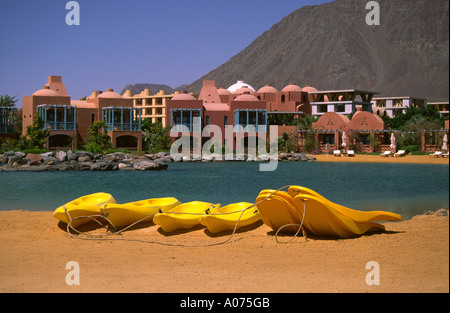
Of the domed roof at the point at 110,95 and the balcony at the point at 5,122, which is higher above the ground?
the domed roof at the point at 110,95

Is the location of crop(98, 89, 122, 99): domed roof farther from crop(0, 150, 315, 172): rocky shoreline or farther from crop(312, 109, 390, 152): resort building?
crop(312, 109, 390, 152): resort building

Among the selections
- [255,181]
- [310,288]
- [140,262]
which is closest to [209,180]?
[255,181]

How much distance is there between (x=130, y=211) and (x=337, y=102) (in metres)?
57.7

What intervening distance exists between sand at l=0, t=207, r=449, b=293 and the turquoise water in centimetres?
692

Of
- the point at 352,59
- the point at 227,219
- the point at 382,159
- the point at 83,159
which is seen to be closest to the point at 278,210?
the point at 227,219

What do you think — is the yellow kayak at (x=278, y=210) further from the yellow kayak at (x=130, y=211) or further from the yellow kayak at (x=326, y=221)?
the yellow kayak at (x=130, y=211)

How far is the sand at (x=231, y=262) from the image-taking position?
5941 millimetres

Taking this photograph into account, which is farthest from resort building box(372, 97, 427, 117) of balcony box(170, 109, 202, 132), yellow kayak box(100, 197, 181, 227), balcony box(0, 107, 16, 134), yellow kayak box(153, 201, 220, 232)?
yellow kayak box(153, 201, 220, 232)

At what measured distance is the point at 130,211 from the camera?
10.2 m

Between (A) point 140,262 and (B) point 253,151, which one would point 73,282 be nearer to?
(A) point 140,262

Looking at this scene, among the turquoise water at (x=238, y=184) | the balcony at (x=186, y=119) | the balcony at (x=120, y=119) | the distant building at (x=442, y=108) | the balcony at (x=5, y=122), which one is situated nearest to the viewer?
the turquoise water at (x=238, y=184)

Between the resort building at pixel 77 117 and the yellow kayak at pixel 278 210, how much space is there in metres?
33.9

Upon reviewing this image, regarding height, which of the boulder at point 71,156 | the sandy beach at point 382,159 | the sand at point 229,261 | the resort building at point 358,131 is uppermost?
the resort building at point 358,131

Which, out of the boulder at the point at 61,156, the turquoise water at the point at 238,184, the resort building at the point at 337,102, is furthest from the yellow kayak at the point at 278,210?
the resort building at the point at 337,102
